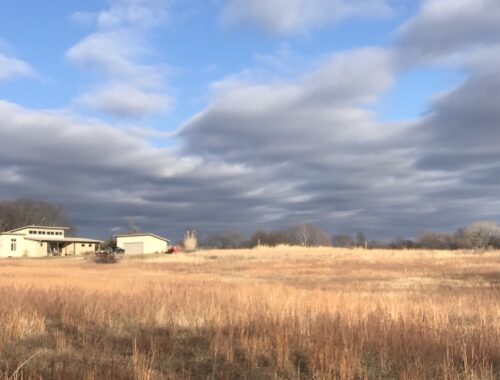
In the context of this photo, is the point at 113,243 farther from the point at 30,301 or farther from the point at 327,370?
the point at 327,370

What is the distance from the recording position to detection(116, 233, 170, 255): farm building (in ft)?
311

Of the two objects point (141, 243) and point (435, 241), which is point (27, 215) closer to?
point (141, 243)

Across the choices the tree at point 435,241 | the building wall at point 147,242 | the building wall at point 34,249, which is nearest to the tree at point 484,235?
the tree at point 435,241

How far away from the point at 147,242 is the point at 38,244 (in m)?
18.5

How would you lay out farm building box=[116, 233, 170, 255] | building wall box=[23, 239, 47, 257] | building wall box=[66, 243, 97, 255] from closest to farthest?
building wall box=[23, 239, 47, 257] < farm building box=[116, 233, 170, 255] < building wall box=[66, 243, 97, 255]

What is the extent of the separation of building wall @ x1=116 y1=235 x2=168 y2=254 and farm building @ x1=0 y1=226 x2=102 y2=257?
20.0 ft

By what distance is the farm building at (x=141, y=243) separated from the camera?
94.8 m

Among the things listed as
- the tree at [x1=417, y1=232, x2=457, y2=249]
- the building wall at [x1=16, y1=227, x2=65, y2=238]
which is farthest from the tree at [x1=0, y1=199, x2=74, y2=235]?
the tree at [x1=417, y1=232, x2=457, y2=249]

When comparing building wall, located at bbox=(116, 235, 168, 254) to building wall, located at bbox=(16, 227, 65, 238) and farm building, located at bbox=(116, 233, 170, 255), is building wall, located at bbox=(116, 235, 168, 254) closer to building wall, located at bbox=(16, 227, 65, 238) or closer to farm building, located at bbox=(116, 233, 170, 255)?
farm building, located at bbox=(116, 233, 170, 255)

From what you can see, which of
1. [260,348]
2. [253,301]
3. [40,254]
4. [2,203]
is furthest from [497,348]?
[2,203]

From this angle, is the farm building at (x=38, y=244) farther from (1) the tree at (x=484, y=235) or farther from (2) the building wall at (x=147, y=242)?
(1) the tree at (x=484, y=235)

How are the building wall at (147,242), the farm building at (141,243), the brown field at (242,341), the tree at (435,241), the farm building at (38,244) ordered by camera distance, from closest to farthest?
the brown field at (242,341)
the farm building at (38,244)
the farm building at (141,243)
the building wall at (147,242)
the tree at (435,241)

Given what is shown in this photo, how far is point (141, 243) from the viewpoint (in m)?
95.4

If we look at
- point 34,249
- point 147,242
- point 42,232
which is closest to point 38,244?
point 34,249
